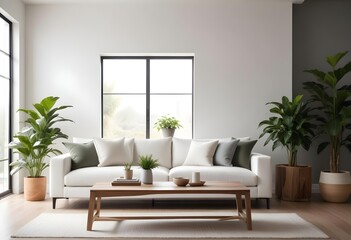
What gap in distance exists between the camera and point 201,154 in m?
5.95

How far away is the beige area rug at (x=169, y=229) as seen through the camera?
4.00m

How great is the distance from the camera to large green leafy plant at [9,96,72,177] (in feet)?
19.4

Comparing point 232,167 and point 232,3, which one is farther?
point 232,3

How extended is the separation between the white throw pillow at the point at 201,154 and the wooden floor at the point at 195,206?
0.52 meters

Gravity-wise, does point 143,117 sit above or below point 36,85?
below

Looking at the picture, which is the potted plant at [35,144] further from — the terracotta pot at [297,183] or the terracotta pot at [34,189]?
→ the terracotta pot at [297,183]

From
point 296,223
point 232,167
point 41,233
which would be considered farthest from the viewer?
point 232,167

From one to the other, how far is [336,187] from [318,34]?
2.43 meters

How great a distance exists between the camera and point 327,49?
7.00 metres

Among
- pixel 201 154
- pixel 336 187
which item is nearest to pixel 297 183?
pixel 336 187

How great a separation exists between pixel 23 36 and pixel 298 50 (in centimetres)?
413

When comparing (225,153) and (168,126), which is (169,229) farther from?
(168,126)

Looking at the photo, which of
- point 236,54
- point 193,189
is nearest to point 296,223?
point 193,189

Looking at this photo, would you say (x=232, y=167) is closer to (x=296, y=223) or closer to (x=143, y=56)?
(x=296, y=223)
